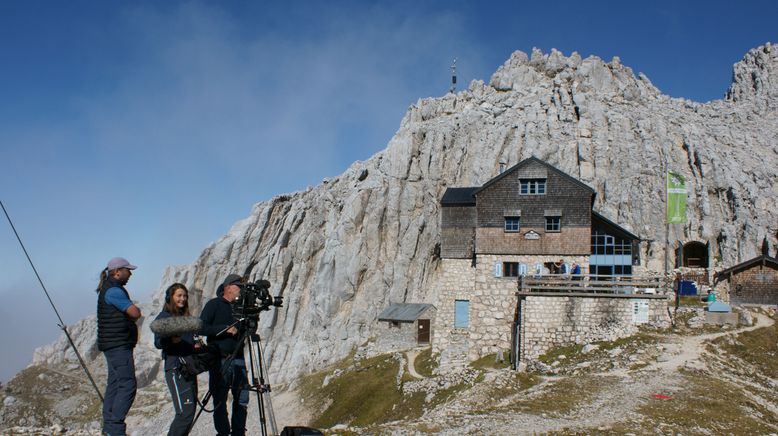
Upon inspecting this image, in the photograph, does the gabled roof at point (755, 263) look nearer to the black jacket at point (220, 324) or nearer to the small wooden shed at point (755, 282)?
the small wooden shed at point (755, 282)

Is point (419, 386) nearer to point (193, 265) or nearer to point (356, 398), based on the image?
point (356, 398)

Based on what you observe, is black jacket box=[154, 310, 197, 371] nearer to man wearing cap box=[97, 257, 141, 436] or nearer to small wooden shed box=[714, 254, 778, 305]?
man wearing cap box=[97, 257, 141, 436]

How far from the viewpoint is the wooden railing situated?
30016mm

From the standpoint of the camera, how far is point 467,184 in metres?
87.6

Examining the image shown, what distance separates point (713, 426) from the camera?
15.6m

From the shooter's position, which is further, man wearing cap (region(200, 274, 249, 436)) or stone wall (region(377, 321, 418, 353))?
stone wall (region(377, 321, 418, 353))

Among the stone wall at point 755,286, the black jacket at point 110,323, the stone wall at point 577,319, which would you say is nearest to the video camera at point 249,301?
the black jacket at point 110,323

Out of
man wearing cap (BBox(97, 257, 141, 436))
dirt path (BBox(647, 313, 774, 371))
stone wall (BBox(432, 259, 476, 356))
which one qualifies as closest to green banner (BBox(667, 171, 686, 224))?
dirt path (BBox(647, 313, 774, 371))

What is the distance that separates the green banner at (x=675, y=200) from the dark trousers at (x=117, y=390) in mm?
Result: 36429

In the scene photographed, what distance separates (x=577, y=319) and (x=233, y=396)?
24209 millimetres

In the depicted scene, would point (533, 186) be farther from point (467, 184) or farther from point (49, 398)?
point (49, 398)

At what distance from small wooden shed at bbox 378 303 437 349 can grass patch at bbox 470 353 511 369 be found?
2127 cm

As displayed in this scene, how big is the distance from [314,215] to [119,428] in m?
82.1

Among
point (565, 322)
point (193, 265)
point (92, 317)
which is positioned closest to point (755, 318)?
point (565, 322)
